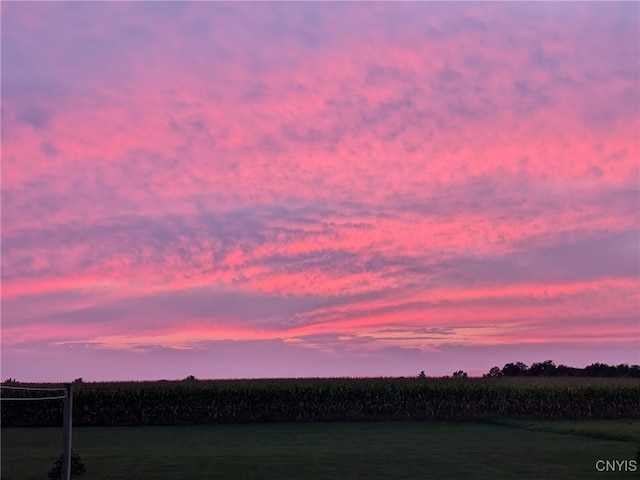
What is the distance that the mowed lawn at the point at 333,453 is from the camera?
54.5 feet

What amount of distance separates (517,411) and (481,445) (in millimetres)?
17796

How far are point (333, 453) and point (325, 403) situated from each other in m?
18.6

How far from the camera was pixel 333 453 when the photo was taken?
20.6 metres

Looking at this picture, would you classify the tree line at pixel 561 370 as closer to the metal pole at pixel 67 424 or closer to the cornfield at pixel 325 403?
the cornfield at pixel 325 403

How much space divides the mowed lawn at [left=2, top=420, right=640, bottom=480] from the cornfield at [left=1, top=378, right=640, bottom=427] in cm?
667

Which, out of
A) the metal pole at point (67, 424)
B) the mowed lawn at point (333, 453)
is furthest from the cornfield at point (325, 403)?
the metal pole at point (67, 424)

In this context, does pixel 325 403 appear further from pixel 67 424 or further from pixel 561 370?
pixel 561 370

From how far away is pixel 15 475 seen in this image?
16969 mm

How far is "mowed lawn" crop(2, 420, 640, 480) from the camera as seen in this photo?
16625 millimetres

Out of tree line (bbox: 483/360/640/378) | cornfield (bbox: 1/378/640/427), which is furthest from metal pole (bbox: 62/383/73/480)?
tree line (bbox: 483/360/640/378)

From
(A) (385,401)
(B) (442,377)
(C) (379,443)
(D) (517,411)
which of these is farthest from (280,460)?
(B) (442,377)

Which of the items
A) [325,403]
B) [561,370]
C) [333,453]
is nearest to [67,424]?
[333,453]

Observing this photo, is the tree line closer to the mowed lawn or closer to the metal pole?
the mowed lawn

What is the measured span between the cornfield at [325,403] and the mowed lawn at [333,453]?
263 inches
